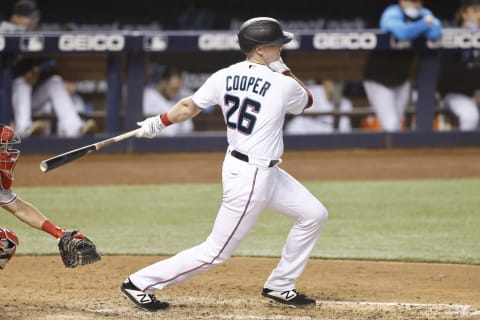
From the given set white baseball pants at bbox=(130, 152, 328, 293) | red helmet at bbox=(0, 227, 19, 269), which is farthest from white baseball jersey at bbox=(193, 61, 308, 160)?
red helmet at bbox=(0, 227, 19, 269)

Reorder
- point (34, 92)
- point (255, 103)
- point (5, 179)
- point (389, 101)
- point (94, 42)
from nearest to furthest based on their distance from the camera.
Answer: point (255, 103) < point (5, 179) < point (94, 42) < point (34, 92) < point (389, 101)

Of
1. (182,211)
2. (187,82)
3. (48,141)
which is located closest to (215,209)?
(182,211)

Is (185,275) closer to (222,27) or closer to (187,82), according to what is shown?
(187,82)

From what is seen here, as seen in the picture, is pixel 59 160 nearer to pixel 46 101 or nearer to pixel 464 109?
pixel 46 101

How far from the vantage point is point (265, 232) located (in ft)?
26.8

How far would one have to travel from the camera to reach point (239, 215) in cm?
523

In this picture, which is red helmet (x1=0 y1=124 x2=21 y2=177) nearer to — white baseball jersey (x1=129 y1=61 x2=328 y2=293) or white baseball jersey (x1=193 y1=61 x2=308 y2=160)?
white baseball jersey (x1=129 y1=61 x2=328 y2=293)

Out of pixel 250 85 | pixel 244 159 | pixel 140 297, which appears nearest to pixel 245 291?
pixel 140 297

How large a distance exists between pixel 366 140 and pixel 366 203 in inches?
110

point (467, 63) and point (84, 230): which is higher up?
point (467, 63)

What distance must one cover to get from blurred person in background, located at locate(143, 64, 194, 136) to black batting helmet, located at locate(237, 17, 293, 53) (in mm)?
6816

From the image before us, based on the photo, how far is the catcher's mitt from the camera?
5352mm

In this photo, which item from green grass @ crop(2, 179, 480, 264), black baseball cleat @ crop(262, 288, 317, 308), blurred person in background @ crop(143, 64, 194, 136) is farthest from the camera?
blurred person in background @ crop(143, 64, 194, 136)

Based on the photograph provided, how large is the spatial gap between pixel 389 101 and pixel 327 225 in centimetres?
400
